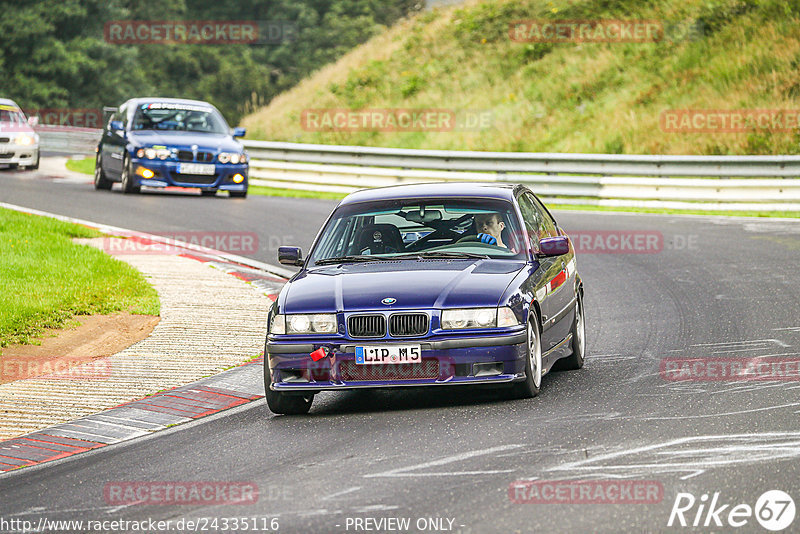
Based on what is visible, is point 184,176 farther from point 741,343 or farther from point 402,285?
point 402,285

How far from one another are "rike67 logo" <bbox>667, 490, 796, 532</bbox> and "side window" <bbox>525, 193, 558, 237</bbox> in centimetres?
458

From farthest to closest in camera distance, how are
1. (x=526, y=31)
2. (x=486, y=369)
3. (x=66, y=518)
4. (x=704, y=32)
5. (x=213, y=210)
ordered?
1. (x=526, y=31)
2. (x=704, y=32)
3. (x=213, y=210)
4. (x=486, y=369)
5. (x=66, y=518)

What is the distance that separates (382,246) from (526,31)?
30.0 meters

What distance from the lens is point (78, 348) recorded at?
10914 millimetres

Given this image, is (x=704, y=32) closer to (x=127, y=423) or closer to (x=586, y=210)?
(x=586, y=210)

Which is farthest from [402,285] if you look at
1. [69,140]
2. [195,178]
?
[69,140]

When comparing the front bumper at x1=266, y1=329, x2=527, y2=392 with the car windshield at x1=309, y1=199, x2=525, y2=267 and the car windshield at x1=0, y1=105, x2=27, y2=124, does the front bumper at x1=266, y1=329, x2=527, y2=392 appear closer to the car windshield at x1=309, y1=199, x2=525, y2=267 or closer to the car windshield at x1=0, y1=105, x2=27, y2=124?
the car windshield at x1=309, y1=199, x2=525, y2=267

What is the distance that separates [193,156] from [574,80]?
13.7m

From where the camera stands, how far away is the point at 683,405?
7.97 meters

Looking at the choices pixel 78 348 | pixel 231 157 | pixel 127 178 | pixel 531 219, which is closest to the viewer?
pixel 531 219

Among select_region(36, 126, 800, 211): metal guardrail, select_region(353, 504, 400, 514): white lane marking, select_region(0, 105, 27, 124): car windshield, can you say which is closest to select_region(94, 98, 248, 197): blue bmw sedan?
select_region(36, 126, 800, 211): metal guardrail

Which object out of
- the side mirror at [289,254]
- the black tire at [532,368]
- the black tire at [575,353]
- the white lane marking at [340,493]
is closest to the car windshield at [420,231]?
the side mirror at [289,254]

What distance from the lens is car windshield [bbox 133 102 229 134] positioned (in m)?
24.3

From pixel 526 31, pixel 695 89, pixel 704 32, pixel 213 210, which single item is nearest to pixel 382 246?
pixel 213 210
